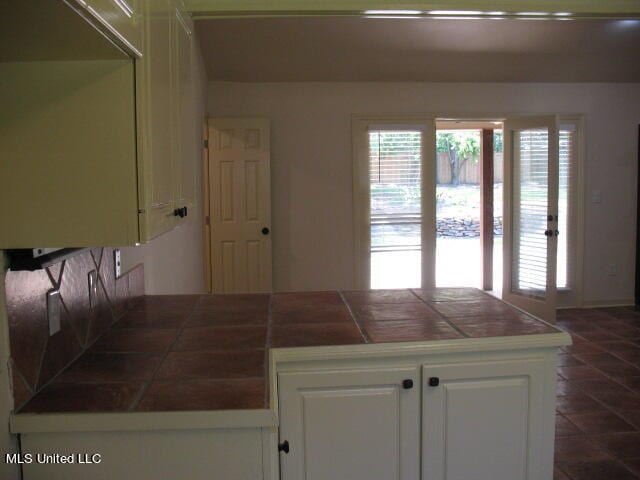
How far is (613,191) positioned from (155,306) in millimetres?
5203

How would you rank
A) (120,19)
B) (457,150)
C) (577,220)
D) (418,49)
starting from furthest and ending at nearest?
1. (457,150)
2. (577,220)
3. (418,49)
4. (120,19)

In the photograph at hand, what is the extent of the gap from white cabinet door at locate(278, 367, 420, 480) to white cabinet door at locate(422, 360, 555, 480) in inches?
2.6

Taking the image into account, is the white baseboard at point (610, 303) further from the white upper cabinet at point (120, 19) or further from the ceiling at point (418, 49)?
the white upper cabinet at point (120, 19)

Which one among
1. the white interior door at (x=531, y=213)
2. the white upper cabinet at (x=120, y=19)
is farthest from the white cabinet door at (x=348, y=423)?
the white interior door at (x=531, y=213)

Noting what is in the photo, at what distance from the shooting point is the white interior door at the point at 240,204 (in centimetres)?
537

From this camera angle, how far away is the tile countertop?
→ 139cm

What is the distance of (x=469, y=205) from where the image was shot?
455 inches

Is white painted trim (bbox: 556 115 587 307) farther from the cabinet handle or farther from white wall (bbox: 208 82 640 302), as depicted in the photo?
the cabinet handle

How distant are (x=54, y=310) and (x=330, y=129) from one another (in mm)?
4379

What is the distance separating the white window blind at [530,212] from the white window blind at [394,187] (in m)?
0.98

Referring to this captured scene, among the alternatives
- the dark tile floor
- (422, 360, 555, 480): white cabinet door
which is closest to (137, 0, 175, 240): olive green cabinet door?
(422, 360, 555, 480): white cabinet door

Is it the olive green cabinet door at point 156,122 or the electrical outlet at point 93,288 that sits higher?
the olive green cabinet door at point 156,122

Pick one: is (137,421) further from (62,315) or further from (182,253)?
(182,253)

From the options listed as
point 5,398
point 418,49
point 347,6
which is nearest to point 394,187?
point 418,49
